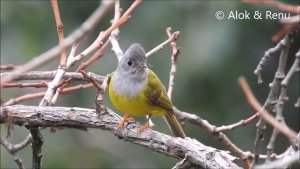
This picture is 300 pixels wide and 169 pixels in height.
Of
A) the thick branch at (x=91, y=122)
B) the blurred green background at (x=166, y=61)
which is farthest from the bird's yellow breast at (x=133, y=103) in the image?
the blurred green background at (x=166, y=61)

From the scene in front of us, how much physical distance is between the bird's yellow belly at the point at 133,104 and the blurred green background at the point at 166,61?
1.52m

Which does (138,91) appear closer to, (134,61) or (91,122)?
(134,61)

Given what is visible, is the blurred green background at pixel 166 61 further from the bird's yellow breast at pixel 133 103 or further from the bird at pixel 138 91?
the bird's yellow breast at pixel 133 103

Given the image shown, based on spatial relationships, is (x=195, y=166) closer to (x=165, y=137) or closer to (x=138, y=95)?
(x=165, y=137)

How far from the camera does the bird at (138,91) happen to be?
12.3 feet

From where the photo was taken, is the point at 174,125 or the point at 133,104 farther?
the point at 174,125

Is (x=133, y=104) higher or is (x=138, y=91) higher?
(x=138, y=91)

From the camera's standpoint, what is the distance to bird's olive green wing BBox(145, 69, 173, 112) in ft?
12.5

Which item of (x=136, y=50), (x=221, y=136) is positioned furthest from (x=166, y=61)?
(x=221, y=136)

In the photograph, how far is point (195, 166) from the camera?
287 cm

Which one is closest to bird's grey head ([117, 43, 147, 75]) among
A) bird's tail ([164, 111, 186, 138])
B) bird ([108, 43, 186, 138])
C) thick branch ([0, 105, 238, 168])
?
bird ([108, 43, 186, 138])

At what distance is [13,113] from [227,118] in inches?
121

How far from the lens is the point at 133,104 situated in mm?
3764

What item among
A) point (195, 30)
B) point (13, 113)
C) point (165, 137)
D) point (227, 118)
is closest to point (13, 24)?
point (195, 30)
